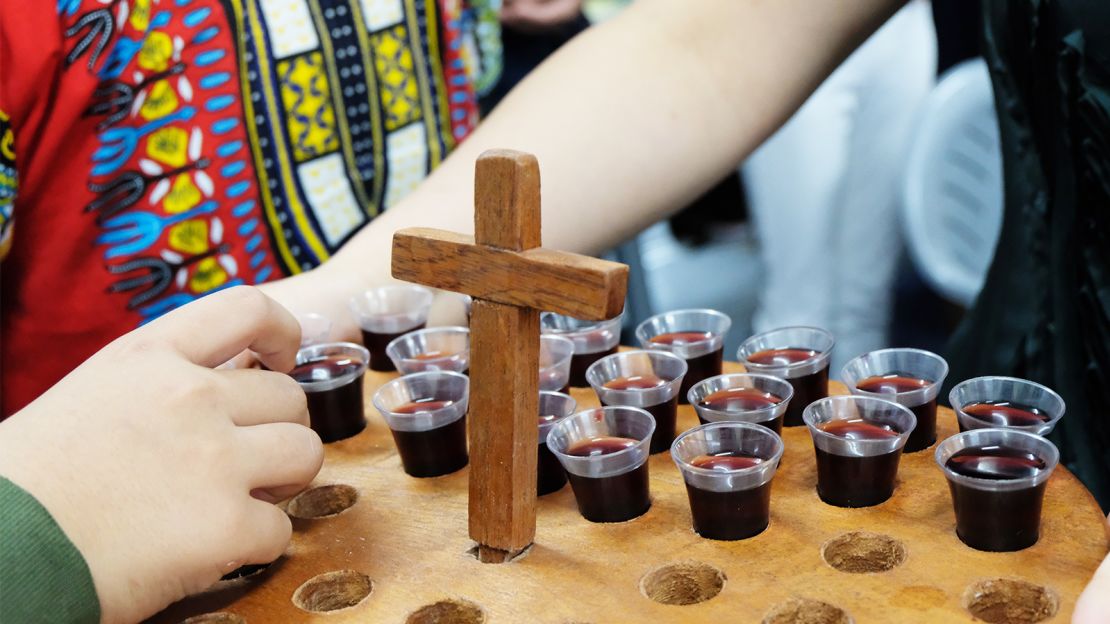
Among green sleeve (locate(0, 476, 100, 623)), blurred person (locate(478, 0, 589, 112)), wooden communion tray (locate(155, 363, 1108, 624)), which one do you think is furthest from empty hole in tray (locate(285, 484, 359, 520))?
blurred person (locate(478, 0, 589, 112))

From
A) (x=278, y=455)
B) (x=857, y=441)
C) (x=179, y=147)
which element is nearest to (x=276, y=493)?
(x=278, y=455)

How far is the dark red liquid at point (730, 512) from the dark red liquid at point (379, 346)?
0.46 m

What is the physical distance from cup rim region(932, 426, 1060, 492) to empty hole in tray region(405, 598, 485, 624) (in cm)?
36

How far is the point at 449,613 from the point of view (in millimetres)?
817

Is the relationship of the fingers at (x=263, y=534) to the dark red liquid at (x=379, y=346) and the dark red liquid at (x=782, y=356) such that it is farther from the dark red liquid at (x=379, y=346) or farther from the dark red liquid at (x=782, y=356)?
the dark red liquid at (x=782, y=356)

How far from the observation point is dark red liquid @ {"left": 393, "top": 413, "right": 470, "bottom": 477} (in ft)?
3.26

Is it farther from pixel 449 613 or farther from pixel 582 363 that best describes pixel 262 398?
pixel 582 363

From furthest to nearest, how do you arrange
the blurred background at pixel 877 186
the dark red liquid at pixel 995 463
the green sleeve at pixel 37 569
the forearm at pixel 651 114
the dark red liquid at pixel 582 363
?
the blurred background at pixel 877 186 < the forearm at pixel 651 114 < the dark red liquid at pixel 582 363 < the dark red liquid at pixel 995 463 < the green sleeve at pixel 37 569

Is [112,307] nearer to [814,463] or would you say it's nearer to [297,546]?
[297,546]

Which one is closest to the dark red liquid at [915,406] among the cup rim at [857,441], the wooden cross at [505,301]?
the cup rim at [857,441]

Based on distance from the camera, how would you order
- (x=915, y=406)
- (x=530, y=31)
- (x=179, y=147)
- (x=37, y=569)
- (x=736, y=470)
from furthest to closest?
1. (x=530, y=31)
2. (x=179, y=147)
3. (x=915, y=406)
4. (x=736, y=470)
5. (x=37, y=569)

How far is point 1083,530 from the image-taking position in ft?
2.73

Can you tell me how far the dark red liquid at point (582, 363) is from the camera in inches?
46.1

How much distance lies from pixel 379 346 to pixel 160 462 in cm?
43
